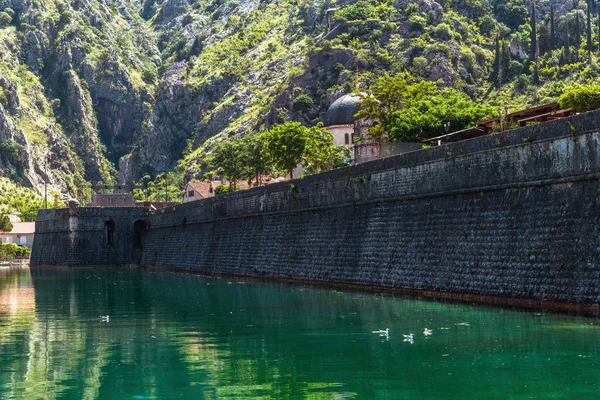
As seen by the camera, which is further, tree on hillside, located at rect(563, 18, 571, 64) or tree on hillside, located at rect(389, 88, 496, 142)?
tree on hillside, located at rect(563, 18, 571, 64)

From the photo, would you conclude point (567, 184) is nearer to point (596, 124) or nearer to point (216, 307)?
point (596, 124)

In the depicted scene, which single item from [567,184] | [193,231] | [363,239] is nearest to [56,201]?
[193,231]

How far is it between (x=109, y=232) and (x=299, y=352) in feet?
215

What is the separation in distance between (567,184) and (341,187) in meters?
17.9

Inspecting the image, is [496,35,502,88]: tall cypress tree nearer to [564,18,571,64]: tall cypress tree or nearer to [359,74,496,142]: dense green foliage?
[564,18,571,64]: tall cypress tree

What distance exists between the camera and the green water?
17.3 m

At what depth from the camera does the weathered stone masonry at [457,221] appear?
90.2 feet

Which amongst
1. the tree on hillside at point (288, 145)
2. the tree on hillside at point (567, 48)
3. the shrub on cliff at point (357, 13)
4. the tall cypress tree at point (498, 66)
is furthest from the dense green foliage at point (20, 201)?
the tree on hillside at point (567, 48)

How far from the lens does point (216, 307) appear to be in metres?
34.8

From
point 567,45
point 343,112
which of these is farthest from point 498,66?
point 343,112

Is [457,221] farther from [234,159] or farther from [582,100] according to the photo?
[234,159]

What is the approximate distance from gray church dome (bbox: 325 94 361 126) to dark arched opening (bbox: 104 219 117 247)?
25767mm

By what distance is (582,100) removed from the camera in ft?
155

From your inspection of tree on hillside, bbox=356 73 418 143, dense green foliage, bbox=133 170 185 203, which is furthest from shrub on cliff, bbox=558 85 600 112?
dense green foliage, bbox=133 170 185 203
